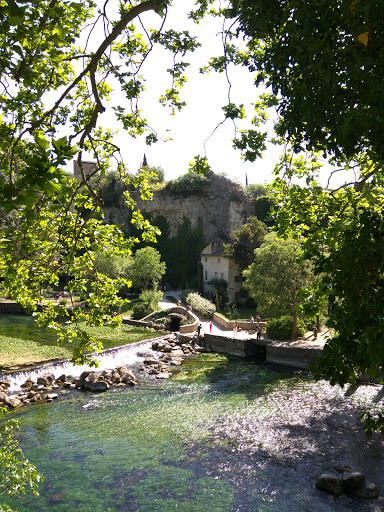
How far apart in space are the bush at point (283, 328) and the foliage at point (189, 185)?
35.1 m

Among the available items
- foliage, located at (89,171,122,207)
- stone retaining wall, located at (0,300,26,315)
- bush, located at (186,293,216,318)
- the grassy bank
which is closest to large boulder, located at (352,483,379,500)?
the grassy bank

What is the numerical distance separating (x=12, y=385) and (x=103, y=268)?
25.0 metres

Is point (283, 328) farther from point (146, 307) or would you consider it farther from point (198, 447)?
point (146, 307)

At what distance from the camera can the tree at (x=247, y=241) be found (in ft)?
140

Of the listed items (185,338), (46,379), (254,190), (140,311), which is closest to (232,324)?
(185,338)

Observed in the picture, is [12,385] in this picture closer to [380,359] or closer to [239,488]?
[239,488]

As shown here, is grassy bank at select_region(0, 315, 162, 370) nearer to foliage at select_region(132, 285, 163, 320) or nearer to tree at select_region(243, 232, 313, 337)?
foliage at select_region(132, 285, 163, 320)

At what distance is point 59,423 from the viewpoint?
14.2 metres

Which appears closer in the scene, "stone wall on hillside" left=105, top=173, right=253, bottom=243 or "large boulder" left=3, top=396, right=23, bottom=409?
"large boulder" left=3, top=396, right=23, bottom=409

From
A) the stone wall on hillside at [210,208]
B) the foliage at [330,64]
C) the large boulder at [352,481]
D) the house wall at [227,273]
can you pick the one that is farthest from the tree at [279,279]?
the stone wall on hillside at [210,208]

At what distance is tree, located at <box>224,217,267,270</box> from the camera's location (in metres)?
42.8

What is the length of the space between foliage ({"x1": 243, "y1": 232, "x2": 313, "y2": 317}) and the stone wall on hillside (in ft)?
101

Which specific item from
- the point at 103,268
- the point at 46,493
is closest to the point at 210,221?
the point at 103,268

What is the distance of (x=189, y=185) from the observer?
2302 inches
